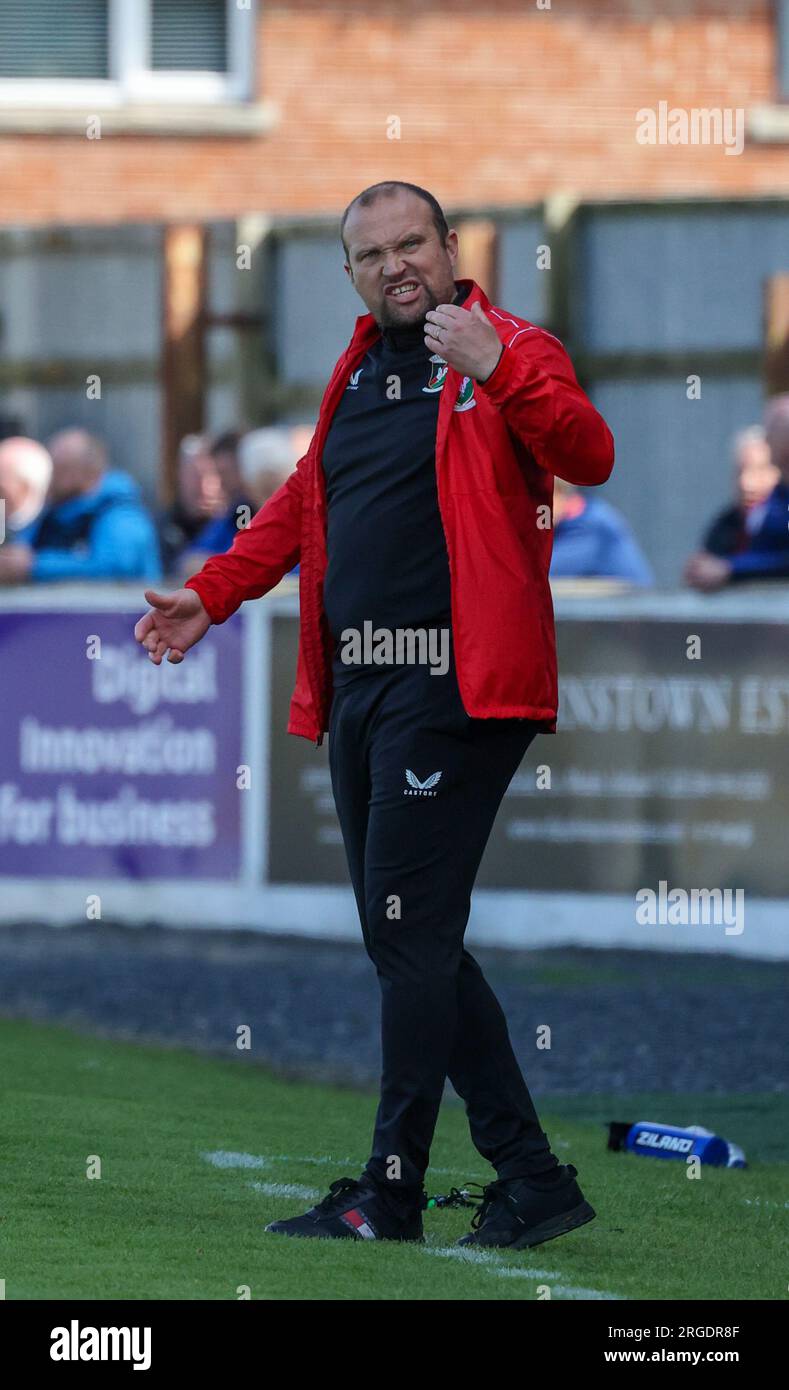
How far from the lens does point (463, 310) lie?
210 inches

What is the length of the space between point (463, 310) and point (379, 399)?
1.52 feet

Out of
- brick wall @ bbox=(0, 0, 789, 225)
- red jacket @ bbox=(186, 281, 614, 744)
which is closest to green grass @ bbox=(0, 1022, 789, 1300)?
red jacket @ bbox=(186, 281, 614, 744)

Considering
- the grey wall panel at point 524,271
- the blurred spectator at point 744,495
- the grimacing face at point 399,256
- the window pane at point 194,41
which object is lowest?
the blurred spectator at point 744,495

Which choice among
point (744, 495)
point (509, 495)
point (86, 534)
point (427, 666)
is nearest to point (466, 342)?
point (509, 495)

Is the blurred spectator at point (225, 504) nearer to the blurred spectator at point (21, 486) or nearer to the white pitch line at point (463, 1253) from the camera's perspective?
the blurred spectator at point (21, 486)

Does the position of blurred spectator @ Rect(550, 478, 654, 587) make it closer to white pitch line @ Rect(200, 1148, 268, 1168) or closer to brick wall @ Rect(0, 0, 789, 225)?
white pitch line @ Rect(200, 1148, 268, 1168)

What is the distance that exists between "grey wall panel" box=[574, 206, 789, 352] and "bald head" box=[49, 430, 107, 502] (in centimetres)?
434

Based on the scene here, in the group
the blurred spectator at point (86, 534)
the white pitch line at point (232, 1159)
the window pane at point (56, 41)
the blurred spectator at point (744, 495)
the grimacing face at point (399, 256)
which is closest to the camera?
the grimacing face at point (399, 256)

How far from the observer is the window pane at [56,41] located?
19.9 metres

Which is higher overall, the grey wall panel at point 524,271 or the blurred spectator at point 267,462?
the grey wall panel at point 524,271

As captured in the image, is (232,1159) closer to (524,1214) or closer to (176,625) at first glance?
(524,1214)

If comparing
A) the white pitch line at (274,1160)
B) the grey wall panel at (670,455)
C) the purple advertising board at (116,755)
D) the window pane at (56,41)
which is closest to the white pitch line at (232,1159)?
the white pitch line at (274,1160)

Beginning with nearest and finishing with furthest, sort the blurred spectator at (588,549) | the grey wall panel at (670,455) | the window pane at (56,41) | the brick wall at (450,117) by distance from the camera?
the blurred spectator at (588,549) → the grey wall panel at (670,455) → the brick wall at (450,117) → the window pane at (56,41)

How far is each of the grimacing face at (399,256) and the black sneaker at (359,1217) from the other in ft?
6.15
